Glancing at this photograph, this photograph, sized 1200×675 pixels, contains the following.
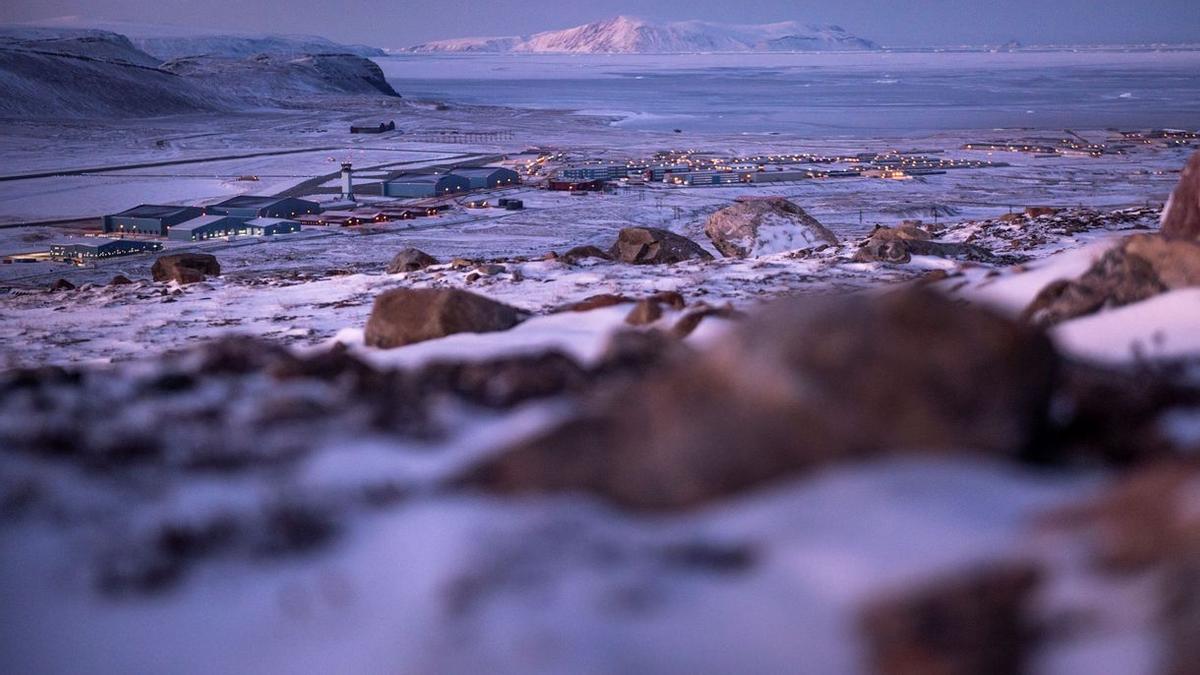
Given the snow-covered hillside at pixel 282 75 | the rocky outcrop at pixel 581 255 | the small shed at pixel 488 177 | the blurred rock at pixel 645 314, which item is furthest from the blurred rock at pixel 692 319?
the snow-covered hillside at pixel 282 75

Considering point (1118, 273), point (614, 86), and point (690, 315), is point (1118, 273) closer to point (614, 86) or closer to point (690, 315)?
point (690, 315)

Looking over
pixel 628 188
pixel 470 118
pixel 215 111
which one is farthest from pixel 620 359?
pixel 215 111

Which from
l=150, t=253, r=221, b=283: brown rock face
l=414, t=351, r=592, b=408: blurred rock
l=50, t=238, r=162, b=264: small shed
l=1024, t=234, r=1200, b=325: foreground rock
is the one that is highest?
l=1024, t=234, r=1200, b=325: foreground rock

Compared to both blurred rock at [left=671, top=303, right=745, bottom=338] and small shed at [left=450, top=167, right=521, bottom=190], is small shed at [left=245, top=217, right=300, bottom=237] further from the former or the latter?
blurred rock at [left=671, top=303, right=745, bottom=338]

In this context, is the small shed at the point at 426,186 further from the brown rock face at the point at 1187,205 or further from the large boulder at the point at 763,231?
the brown rock face at the point at 1187,205

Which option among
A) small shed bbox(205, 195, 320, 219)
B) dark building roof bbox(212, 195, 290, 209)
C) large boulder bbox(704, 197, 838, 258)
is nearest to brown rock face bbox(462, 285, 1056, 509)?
large boulder bbox(704, 197, 838, 258)

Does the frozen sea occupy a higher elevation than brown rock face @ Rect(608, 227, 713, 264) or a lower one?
higher
